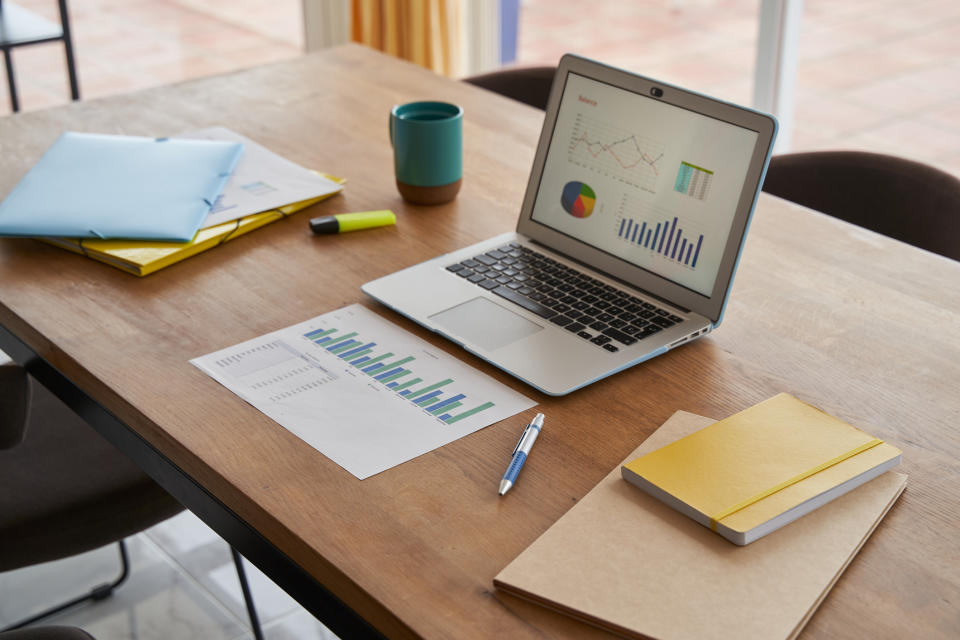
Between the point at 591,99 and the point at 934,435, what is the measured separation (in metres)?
0.55

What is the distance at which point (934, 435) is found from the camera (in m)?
0.97

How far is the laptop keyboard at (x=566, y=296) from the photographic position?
3.68 ft

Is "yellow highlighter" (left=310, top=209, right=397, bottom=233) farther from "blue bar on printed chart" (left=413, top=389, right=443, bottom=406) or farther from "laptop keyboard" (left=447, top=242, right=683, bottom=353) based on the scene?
"blue bar on printed chart" (left=413, top=389, right=443, bottom=406)

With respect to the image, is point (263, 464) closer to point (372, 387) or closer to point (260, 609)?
point (372, 387)

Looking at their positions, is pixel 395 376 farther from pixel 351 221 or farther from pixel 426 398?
pixel 351 221

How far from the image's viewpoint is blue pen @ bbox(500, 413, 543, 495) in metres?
0.89

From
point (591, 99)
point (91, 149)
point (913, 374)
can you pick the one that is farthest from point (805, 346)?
point (91, 149)

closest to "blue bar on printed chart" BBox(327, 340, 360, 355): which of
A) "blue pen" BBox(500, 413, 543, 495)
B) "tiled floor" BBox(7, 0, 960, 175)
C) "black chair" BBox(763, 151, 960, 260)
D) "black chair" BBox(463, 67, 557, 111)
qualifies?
"blue pen" BBox(500, 413, 543, 495)

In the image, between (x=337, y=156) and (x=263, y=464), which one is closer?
(x=263, y=464)

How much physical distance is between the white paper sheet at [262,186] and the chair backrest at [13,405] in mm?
301

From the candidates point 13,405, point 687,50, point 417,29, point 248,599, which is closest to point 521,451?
point 13,405

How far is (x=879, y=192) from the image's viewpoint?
1660 mm

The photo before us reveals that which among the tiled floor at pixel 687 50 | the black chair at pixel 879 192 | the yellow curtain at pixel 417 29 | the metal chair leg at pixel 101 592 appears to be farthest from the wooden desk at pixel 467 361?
the yellow curtain at pixel 417 29

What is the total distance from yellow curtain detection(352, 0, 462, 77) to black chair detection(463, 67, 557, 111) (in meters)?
1.28
